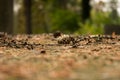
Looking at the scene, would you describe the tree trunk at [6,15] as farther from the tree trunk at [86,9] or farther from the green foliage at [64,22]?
the green foliage at [64,22]

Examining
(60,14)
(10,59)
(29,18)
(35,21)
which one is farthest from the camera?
(35,21)

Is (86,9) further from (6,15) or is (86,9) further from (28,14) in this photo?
(6,15)

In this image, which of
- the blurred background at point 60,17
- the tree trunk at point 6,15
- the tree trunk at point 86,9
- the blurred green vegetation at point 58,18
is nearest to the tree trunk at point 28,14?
the blurred background at point 60,17

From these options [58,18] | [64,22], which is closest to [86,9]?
[64,22]

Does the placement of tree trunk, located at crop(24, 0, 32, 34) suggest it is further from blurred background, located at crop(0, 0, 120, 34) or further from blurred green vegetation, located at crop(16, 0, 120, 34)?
blurred green vegetation, located at crop(16, 0, 120, 34)

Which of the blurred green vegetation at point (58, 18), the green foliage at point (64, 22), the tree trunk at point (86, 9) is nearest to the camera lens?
the blurred green vegetation at point (58, 18)

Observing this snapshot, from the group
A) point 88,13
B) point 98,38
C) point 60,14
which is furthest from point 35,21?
point 98,38

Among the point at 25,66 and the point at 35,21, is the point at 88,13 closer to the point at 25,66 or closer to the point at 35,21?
the point at 35,21
